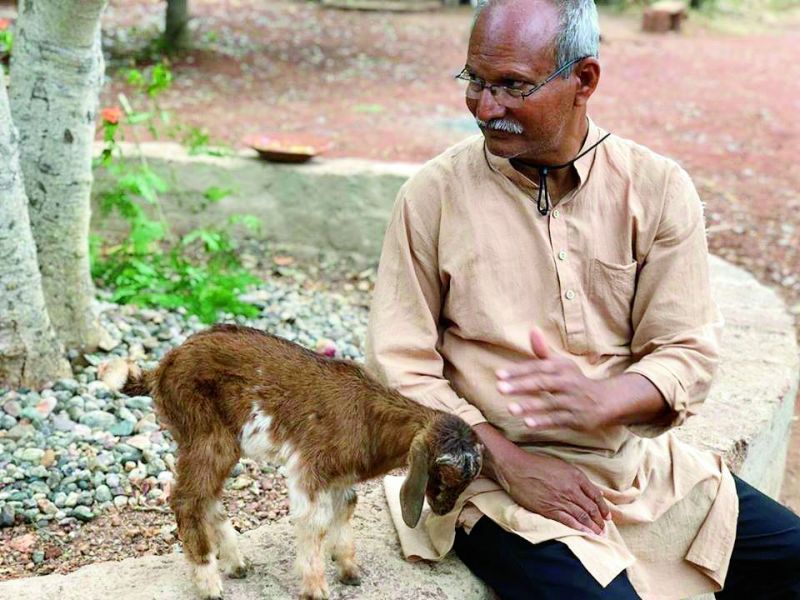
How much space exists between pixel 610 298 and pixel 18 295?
2296 millimetres

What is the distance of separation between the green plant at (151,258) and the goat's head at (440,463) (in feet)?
9.29

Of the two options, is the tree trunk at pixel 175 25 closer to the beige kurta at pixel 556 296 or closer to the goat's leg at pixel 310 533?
the beige kurta at pixel 556 296

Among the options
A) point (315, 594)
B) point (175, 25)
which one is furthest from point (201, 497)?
point (175, 25)

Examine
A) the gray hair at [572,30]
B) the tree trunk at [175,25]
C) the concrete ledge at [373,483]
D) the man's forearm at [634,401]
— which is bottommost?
the tree trunk at [175,25]

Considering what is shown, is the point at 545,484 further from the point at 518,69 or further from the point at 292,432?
the point at 518,69

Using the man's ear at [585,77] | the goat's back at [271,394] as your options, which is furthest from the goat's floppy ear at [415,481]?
the man's ear at [585,77]

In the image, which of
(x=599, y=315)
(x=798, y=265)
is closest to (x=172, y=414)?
(x=599, y=315)

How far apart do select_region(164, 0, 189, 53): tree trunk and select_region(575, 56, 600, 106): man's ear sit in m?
11.0

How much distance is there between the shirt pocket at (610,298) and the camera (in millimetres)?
2857

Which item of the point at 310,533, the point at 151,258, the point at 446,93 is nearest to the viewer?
the point at 310,533

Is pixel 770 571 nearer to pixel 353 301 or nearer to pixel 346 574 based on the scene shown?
pixel 346 574

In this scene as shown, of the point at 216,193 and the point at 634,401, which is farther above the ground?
the point at 634,401

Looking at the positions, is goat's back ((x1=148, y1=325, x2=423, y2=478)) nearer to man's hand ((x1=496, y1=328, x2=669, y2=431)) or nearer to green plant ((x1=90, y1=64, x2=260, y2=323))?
man's hand ((x1=496, y1=328, x2=669, y2=431))

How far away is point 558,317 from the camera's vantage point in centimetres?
285
